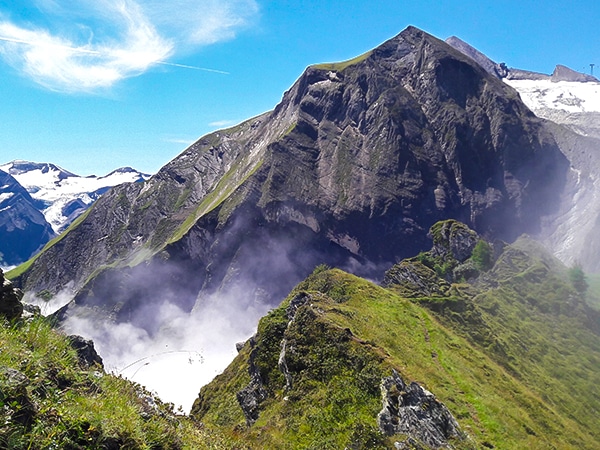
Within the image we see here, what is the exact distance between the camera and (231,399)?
50500 mm

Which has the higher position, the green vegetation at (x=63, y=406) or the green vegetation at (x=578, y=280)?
the green vegetation at (x=63, y=406)

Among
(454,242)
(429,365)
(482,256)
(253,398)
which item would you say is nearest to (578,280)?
(482,256)

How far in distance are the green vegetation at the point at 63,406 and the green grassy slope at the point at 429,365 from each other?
5719 mm

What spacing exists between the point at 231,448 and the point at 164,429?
3.64 meters

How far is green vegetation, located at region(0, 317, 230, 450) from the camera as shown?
596cm

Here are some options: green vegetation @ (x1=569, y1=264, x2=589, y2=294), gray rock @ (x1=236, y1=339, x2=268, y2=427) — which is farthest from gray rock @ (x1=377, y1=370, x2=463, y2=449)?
green vegetation @ (x1=569, y1=264, x2=589, y2=294)

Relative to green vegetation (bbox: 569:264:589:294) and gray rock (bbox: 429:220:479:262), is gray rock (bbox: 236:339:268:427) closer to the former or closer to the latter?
gray rock (bbox: 429:220:479:262)

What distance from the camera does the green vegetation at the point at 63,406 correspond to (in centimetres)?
596

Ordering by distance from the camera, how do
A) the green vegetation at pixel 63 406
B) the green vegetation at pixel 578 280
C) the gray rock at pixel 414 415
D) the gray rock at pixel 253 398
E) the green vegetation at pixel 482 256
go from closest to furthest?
the green vegetation at pixel 63 406, the gray rock at pixel 414 415, the gray rock at pixel 253 398, the green vegetation at pixel 482 256, the green vegetation at pixel 578 280

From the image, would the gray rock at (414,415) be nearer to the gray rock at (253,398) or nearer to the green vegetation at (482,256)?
the gray rock at (253,398)

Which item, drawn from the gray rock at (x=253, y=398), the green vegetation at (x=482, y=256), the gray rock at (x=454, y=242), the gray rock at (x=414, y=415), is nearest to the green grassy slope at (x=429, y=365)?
the gray rock at (x=253, y=398)

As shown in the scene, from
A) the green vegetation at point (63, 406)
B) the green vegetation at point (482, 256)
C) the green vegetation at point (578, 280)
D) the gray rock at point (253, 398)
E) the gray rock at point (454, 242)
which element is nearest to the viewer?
the green vegetation at point (63, 406)

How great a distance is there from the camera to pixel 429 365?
4050cm

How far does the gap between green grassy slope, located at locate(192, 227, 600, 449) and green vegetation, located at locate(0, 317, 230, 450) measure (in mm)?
5719
